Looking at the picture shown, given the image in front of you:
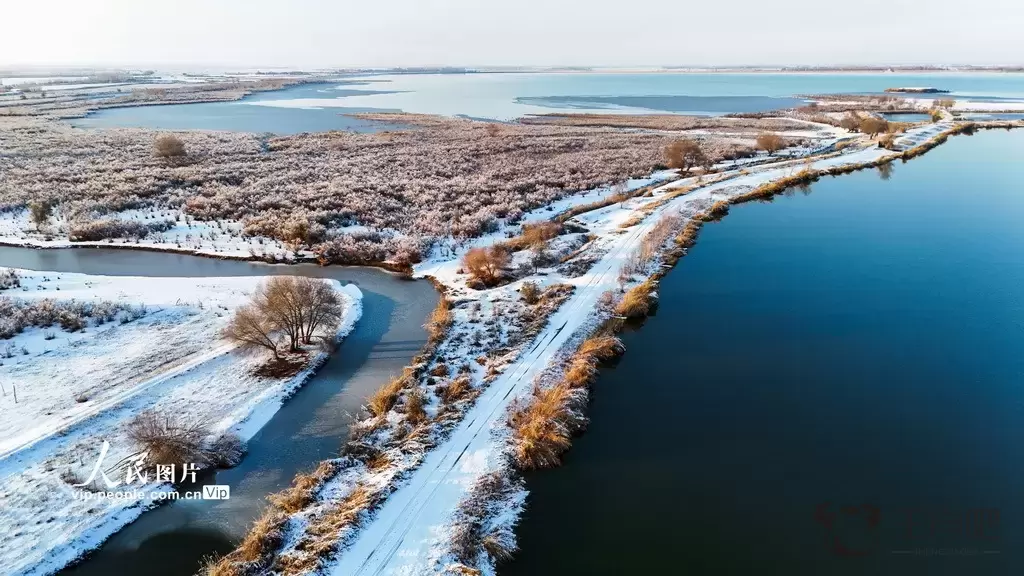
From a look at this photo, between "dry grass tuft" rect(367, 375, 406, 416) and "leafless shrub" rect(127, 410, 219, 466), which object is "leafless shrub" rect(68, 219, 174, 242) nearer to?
"leafless shrub" rect(127, 410, 219, 466)

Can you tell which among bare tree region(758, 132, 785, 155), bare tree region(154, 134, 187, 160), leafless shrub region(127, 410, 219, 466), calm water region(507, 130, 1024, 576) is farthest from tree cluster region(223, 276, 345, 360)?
bare tree region(758, 132, 785, 155)

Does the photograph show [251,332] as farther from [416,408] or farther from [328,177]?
[328,177]

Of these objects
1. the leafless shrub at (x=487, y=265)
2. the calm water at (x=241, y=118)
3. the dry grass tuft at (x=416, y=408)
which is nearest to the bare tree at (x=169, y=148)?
the calm water at (x=241, y=118)

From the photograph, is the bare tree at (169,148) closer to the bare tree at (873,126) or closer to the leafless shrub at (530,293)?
the leafless shrub at (530,293)

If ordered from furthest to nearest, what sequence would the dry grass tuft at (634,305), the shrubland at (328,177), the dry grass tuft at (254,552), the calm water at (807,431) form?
the shrubland at (328,177) → the dry grass tuft at (634,305) → the calm water at (807,431) → the dry grass tuft at (254,552)

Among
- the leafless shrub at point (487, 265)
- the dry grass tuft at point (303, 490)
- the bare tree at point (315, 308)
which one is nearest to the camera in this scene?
the dry grass tuft at point (303, 490)

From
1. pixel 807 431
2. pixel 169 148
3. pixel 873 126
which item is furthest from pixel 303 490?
pixel 873 126
